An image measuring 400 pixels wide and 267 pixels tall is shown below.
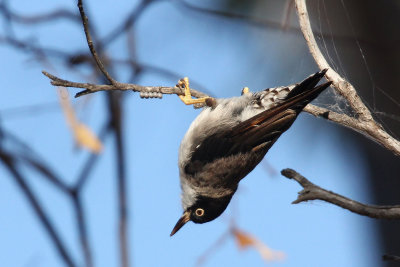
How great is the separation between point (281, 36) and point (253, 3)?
0.79 metres

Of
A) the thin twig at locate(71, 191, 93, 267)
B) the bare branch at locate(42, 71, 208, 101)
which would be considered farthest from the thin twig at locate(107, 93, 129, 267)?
the bare branch at locate(42, 71, 208, 101)

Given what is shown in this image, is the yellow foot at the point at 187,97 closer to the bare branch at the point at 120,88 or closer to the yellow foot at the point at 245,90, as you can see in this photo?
the bare branch at the point at 120,88

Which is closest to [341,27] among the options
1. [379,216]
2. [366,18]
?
[366,18]

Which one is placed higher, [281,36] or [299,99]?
[281,36]

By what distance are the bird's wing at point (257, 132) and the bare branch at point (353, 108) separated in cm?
29

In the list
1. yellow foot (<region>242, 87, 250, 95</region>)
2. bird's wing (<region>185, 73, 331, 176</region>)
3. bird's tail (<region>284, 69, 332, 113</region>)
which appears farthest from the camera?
yellow foot (<region>242, 87, 250, 95</region>)

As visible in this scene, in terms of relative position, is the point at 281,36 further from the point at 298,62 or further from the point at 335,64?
the point at 335,64

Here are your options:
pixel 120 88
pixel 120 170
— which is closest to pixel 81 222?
pixel 120 170

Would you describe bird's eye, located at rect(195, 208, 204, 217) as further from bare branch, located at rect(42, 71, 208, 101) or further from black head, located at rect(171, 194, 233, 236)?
bare branch, located at rect(42, 71, 208, 101)

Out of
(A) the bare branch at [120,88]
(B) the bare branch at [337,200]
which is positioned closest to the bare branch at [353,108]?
(B) the bare branch at [337,200]

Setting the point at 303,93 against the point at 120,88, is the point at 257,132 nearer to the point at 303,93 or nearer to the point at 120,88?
the point at 303,93

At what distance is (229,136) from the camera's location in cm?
343

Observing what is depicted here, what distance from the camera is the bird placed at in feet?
10.6

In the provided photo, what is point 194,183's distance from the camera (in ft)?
12.2
